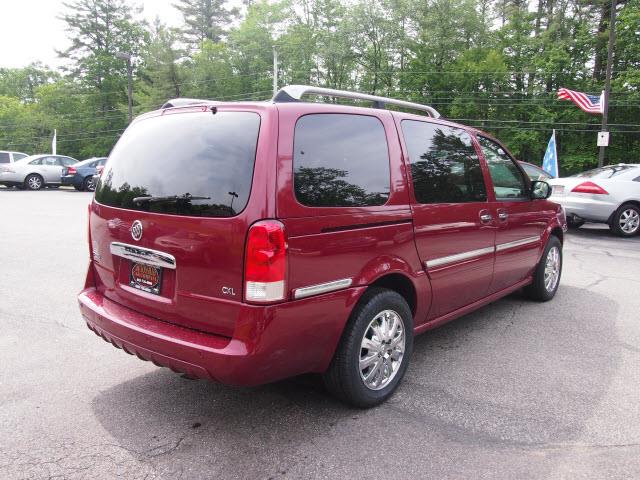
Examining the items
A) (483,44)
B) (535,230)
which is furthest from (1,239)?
(483,44)

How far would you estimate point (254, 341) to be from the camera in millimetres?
2453

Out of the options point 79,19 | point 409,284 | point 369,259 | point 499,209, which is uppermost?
point 79,19

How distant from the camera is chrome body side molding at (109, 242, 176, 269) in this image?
273cm

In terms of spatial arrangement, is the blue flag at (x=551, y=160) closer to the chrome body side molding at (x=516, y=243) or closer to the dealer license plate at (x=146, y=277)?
the chrome body side molding at (x=516, y=243)

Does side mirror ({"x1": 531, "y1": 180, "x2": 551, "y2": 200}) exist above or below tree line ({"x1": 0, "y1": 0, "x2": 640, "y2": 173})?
below

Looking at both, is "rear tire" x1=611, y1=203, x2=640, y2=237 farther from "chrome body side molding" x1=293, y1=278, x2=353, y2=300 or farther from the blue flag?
"chrome body side molding" x1=293, y1=278, x2=353, y2=300

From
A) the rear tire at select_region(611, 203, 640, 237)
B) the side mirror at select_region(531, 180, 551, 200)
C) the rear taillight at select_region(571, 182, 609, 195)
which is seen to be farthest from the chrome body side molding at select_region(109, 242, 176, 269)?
the rear tire at select_region(611, 203, 640, 237)

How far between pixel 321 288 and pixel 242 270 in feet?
1.47

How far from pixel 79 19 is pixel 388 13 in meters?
34.1

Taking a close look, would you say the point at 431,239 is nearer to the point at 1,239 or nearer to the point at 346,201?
the point at 346,201

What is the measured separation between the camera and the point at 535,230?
4949 mm

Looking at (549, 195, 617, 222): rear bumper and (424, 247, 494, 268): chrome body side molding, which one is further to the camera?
(549, 195, 617, 222): rear bumper

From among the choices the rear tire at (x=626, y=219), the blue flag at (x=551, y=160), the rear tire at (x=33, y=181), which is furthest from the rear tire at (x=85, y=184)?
the rear tire at (x=626, y=219)

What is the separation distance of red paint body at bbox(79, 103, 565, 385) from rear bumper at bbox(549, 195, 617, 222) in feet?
26.6
